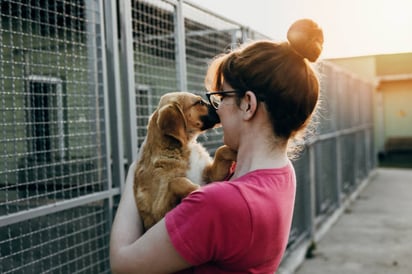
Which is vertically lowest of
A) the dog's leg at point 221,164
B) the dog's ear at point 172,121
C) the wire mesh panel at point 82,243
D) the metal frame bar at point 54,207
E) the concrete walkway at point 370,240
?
the concrete walkway at point 370,240

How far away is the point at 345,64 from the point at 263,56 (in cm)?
1896

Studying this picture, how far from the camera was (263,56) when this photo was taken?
1.77 metres

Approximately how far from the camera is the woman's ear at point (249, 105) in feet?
5.78

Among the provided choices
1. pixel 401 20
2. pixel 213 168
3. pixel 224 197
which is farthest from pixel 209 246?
pixel 401 20

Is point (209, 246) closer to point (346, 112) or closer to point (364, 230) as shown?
point (364, 230)

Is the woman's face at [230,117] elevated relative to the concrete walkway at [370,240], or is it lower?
elevated

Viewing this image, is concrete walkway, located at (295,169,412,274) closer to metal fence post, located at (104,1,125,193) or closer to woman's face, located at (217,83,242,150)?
metal fence post, located at (104,1,125,193)

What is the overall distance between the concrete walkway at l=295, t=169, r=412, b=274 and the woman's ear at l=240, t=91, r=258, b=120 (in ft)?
16.3

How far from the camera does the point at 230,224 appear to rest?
161cm

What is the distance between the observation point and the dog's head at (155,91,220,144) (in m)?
2.45

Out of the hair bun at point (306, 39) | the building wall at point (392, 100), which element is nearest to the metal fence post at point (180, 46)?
the hair bun at point (306, 39)

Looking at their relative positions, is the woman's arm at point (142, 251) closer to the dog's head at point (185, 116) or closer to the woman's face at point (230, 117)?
the woman's face at point (230, 117)

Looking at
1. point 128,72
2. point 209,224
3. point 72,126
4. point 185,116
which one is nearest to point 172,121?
point 185,116

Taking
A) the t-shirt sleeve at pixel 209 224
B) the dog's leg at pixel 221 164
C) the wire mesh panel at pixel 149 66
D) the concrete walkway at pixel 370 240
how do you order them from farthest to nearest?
the concrete walkway at pixel 370 240, the wire mesh panel at pixel 149 66, the dog's leg at pixel 221 164, the t-shirt sleeve at pixel 209 224
